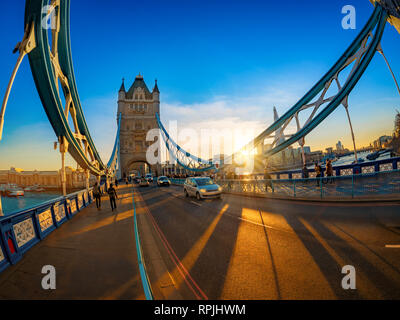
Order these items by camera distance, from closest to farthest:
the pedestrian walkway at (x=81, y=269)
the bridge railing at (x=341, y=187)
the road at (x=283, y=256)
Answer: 1. the road at (x=283, y=256)
2. the pedestrian walkway at (x=81, y=269)
3. the bridge railing at (x=341, y=187)

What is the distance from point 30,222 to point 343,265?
7.49m

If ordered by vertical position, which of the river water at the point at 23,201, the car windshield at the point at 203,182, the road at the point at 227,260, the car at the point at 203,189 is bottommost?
the road at the point at 227,260

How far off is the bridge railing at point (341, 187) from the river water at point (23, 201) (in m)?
12.0

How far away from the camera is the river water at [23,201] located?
520 centimetres

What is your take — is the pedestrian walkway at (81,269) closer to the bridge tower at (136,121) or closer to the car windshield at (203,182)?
the car windshield at (203,182)

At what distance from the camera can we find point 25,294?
10.8 ft

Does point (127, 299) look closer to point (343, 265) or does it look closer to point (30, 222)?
point (343, 265)

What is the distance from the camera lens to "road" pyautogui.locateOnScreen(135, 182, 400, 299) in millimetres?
3107

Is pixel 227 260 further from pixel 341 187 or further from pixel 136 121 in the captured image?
pixel 136 121

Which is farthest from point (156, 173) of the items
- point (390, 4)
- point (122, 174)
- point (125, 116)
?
point (390, 4)

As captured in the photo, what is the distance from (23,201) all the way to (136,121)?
62.7 meters

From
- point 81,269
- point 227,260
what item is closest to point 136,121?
point 81,269

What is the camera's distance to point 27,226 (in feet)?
18.7

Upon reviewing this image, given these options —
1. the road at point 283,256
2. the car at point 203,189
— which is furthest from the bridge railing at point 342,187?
the car at point 203,189
